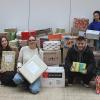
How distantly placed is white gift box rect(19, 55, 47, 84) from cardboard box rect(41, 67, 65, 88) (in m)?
0.18

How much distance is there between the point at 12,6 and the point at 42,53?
172 centimetres

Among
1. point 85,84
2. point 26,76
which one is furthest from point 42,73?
point 85,84

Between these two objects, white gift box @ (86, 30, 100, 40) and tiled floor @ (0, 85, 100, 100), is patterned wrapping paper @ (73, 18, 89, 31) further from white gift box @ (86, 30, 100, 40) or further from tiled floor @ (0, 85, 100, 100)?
tiled floor @ (0, 85, 100, 100)

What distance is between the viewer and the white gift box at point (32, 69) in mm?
5227

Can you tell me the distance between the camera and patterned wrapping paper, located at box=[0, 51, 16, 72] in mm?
5730

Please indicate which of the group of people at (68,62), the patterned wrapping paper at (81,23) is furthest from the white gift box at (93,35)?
the group of people at (68,62)

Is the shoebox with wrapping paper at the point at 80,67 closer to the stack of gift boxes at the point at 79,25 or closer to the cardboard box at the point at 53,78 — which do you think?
the cardboard box at the point at 53,78

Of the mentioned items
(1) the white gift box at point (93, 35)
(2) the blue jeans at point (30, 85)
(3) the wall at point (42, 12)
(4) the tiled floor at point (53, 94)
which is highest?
(3) the wall at point (42, 12)

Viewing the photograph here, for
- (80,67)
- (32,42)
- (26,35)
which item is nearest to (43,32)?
(26,35)

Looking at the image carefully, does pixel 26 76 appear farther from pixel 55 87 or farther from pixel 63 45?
pixel 63 45

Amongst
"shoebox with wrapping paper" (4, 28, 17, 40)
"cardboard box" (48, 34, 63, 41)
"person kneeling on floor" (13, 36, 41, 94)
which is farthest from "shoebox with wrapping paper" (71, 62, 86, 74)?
"shoebox with wrapping paper" (4, 28, 17, 40)

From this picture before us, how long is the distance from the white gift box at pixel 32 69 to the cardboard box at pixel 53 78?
0.60 ft

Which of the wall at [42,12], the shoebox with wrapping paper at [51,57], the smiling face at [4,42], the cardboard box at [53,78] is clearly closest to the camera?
the cardboard box at [53,78]

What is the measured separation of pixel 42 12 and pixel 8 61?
5.86 feet
